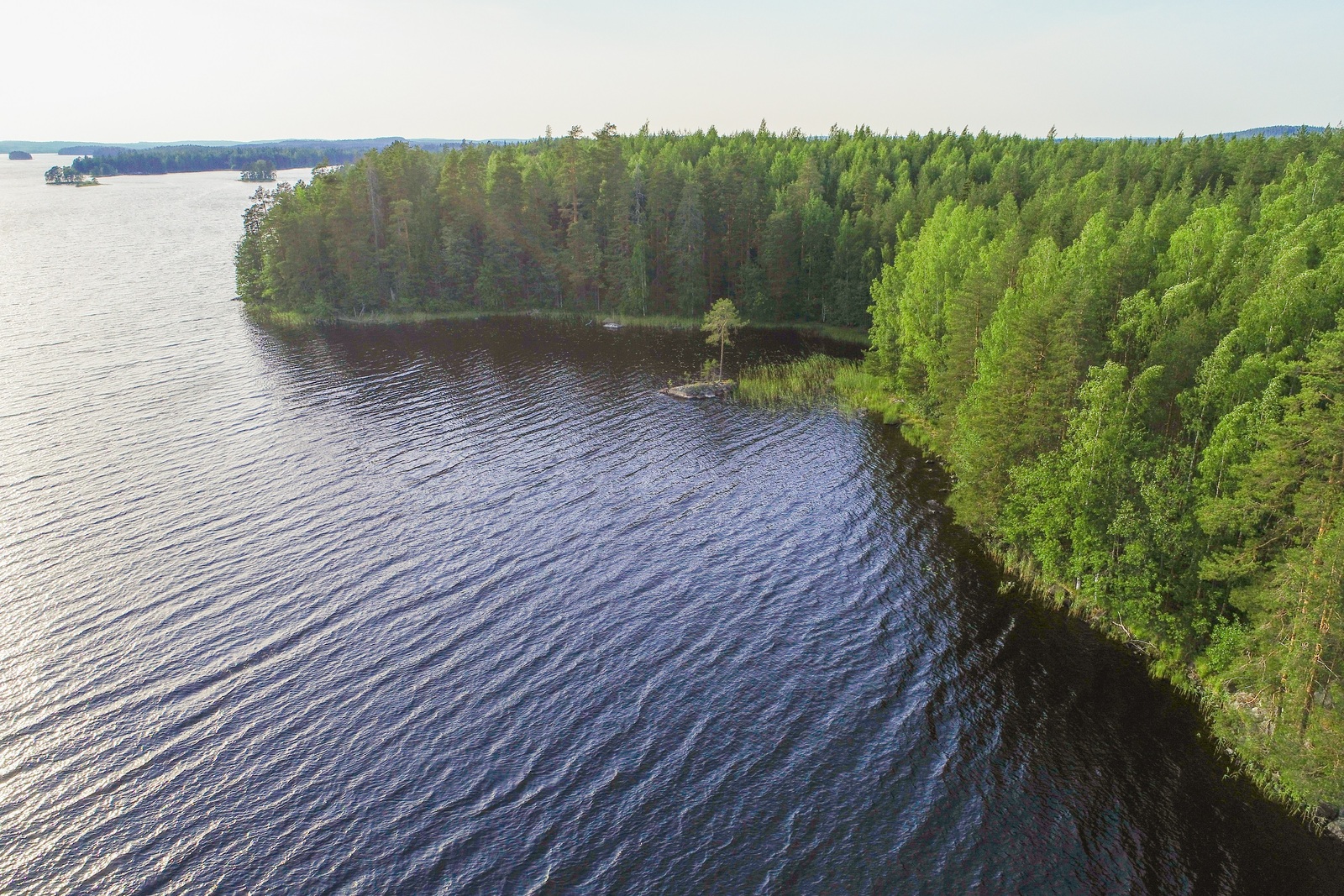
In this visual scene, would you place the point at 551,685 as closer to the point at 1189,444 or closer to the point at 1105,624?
the point at 1105,624

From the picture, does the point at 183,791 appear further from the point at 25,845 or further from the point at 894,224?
the point at 894,224

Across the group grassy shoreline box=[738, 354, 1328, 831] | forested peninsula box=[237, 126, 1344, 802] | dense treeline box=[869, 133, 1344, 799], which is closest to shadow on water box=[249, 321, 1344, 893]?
grassy shoreline box=[738, 354, 1328, 831]

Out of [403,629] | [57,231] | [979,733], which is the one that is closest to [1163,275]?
[979,733]

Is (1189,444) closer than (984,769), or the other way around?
(984,769)

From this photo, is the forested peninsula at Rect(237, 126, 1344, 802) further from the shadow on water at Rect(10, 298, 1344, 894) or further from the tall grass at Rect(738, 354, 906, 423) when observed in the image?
the shadow on water at Rect(10, 298, 1344, 894)

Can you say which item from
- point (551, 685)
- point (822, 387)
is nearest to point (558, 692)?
point (551, 685)
